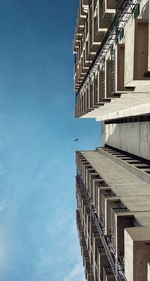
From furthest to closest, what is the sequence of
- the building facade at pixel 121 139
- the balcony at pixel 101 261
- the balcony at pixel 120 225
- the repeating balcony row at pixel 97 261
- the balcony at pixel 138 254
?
1. the balcony at pixel 101 261
2. the repeating balcony row at pixel 97 261
3. the balcony at pixel 120 225
4. the balcony at pixel 138 254
5. the building facade at pixel 121 139

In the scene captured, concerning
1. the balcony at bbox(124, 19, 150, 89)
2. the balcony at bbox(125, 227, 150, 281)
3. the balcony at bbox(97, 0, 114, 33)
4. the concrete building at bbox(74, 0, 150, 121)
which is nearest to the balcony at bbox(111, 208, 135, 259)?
the balcony at bbox(125, 227, 150, 281)

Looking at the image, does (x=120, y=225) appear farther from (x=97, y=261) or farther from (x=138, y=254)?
(x=97, y=261)

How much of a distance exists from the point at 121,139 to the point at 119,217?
87.8 feet

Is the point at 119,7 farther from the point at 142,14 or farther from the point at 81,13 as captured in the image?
the point at 81,13

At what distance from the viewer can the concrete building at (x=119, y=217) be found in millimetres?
16906

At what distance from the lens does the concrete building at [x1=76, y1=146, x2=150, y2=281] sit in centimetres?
1691

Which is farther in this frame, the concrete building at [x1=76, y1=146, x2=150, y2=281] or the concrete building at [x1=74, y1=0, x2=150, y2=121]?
the concrete building at [x1=76, y1=146, x2=150, y2=281]

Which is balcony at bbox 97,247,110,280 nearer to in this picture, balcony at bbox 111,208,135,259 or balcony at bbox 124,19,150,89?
balcony at bbox 111,208,135,259

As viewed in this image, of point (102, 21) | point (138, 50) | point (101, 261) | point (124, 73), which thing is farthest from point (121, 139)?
point (138, 50)

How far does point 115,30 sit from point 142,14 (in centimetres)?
555

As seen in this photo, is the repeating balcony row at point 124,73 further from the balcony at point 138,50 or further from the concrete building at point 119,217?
the concrete building at point 119,217

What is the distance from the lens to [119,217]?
22.3 meters

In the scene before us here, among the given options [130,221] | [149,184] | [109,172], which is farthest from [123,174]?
[130,221]

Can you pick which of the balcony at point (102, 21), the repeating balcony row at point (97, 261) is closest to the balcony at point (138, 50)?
the balcony at point (102, 21)
